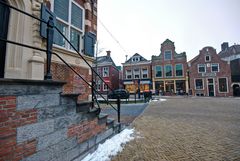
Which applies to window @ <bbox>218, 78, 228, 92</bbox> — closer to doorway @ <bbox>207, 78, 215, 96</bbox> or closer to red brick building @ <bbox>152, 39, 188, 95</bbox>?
doorway @ <bbox>207, 78, 215, 96</bbox>

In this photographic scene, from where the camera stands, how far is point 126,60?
33.5 m

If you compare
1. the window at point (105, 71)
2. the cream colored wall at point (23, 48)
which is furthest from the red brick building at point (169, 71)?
the cream colored wall at point (23, 48)

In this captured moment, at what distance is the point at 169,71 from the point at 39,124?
97.1 feet

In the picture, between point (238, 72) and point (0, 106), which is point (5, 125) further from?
point (238, 72)

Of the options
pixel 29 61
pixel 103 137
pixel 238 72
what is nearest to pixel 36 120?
pixel 103 137

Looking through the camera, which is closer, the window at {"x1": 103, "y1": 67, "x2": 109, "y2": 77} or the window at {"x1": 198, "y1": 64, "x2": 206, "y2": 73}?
the window at {"x1": 198, "y1": 64, "x2": 206, "y2": 73}

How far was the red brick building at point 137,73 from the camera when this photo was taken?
30.8 m

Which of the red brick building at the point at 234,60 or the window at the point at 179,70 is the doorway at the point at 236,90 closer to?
the red brick building at the point at 234,60

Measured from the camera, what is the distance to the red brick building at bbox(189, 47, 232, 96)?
26.0 m

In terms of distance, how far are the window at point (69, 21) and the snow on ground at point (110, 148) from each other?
3.34m

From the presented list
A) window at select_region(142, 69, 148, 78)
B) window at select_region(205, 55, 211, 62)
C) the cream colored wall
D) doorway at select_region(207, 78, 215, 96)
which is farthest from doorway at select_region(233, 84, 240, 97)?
the cream colored wall

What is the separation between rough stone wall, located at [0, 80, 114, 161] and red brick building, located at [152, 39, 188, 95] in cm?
2815

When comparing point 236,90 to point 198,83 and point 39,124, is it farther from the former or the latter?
point 39,124

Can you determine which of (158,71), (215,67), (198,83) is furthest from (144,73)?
(215,67)
